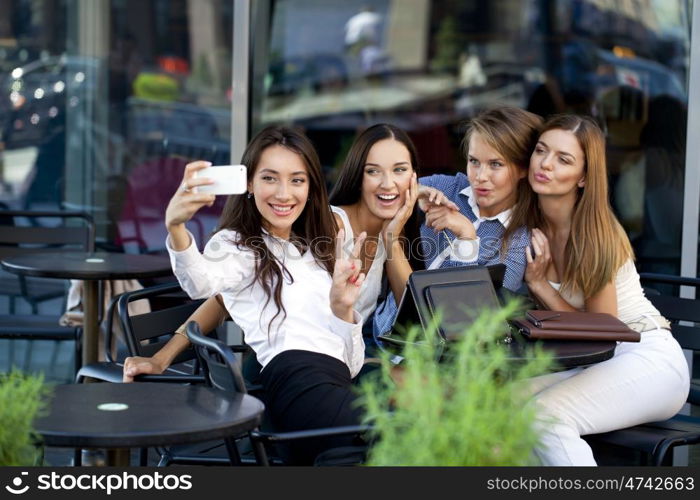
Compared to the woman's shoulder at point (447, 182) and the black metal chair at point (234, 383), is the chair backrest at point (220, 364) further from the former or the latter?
the woman's shoulder at point (447, 182)

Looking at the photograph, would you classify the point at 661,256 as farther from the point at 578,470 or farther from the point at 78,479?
the point at 78,479

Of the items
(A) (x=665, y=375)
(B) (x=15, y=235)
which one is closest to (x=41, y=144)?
(B) (x=15, y=235)

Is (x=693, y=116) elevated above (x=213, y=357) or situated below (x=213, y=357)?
above

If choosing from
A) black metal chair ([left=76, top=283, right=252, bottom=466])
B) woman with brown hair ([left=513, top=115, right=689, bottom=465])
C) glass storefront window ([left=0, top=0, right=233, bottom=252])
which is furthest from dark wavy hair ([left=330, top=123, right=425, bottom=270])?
glass storefront window ([left=0, top=0, right=233, bottom=252])

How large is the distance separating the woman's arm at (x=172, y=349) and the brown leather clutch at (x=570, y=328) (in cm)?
94

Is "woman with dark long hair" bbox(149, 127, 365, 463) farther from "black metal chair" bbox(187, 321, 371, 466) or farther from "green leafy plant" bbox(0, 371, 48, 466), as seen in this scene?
"green leafy plant" bbox(0, 371, 48, 466)

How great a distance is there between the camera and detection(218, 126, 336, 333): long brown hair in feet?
10.3

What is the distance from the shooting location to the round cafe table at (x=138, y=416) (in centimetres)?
199

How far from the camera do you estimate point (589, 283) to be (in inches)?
129

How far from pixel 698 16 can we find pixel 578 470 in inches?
138

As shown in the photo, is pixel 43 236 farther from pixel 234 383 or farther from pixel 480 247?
pixel 234 383

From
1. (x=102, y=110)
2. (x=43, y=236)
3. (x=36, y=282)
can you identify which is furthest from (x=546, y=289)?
(x=36, y=282)

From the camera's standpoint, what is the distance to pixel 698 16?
193 inches

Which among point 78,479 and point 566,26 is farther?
point 566,26
